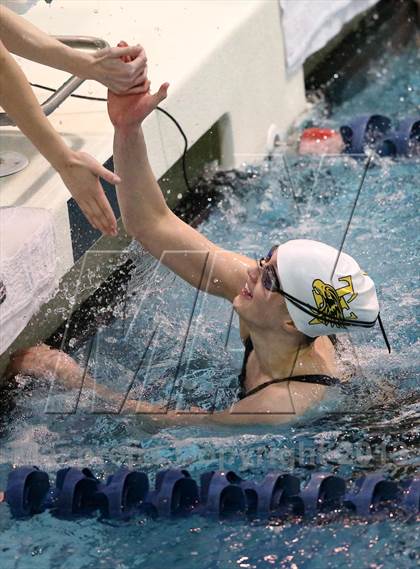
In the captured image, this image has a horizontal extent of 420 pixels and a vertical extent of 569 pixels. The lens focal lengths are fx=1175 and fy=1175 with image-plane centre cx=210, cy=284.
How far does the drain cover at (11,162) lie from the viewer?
3619mm

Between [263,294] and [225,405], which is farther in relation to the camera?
[225,405]

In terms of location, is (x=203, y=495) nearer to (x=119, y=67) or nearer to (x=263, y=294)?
(x=263, y=294)

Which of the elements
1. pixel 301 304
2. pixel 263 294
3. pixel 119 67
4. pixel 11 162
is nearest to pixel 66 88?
pixel 11 162

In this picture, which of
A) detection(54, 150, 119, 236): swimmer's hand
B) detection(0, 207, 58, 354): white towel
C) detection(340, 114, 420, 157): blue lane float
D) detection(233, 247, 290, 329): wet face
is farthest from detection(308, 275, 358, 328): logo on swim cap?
detection(340, 114, 420, 157): blue lane float

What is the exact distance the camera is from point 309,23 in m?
5.22

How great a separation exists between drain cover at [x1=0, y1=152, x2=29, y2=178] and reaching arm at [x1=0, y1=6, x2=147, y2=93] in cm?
61

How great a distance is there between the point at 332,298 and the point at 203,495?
1.87 ft

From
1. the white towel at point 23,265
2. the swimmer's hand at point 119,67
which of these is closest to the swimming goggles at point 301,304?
the swimmer's hand at point 119,67

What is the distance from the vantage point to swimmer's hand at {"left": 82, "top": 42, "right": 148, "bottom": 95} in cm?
292

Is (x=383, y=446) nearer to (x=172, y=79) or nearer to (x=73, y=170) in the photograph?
(x=73, y=170)

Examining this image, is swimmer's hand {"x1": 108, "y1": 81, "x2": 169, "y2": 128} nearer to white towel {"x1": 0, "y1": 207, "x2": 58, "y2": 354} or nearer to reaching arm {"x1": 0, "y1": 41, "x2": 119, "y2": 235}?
reaching arm {"x1": 0, "y1": 41, "x2": 119, "y2": 235}

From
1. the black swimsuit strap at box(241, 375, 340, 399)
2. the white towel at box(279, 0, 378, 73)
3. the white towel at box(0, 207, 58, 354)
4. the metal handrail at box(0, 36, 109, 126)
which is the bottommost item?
the black swimsuit strap at box(241, 375, 340, 399)

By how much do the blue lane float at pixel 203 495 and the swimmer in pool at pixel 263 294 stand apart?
238mm

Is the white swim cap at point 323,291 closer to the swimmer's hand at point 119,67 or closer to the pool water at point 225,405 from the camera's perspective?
the pool water at point 225,405
